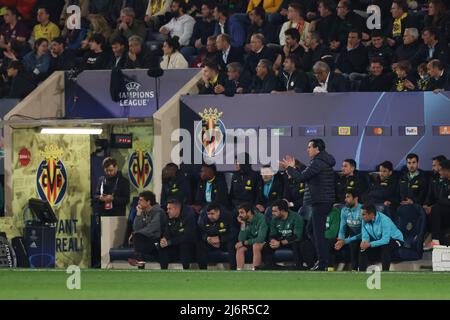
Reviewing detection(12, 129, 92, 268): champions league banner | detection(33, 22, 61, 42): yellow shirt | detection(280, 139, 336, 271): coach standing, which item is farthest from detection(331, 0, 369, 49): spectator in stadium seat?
detection(33, 22, 61, 42): yellow shirt

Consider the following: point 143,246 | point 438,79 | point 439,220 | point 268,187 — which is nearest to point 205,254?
point 143,246

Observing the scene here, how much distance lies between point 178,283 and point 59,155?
666 cm

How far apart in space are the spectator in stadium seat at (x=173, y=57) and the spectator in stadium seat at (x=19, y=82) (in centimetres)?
229

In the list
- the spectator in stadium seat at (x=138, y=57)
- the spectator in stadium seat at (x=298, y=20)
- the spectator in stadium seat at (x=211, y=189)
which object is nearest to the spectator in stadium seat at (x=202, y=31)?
the spectator in stadium seat at (x=138, y=57)

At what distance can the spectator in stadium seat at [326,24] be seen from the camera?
74.5 ft

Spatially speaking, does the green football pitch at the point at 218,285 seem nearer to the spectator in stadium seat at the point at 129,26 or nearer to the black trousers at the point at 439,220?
the black trousers at the point at 439,220

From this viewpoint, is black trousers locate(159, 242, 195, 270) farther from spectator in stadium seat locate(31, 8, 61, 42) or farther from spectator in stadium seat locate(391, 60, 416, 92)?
spectator in stadium seat locate(31, 8, 61, 42)

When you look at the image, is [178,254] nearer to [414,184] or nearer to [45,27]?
[414,184]

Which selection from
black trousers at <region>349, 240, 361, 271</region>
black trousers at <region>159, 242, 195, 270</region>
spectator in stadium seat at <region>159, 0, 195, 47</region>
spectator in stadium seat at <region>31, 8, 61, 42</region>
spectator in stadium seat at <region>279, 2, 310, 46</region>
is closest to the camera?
black trousers at <region>349, 240, 361, 271</region>

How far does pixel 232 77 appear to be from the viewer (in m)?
22.4

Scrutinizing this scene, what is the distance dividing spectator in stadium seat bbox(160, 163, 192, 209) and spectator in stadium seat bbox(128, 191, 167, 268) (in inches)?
17.1

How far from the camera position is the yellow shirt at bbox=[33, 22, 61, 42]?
2556cm

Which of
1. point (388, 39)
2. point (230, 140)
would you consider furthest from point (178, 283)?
point (388, 39)

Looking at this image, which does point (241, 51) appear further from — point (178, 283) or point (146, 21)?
point (178, 283)
